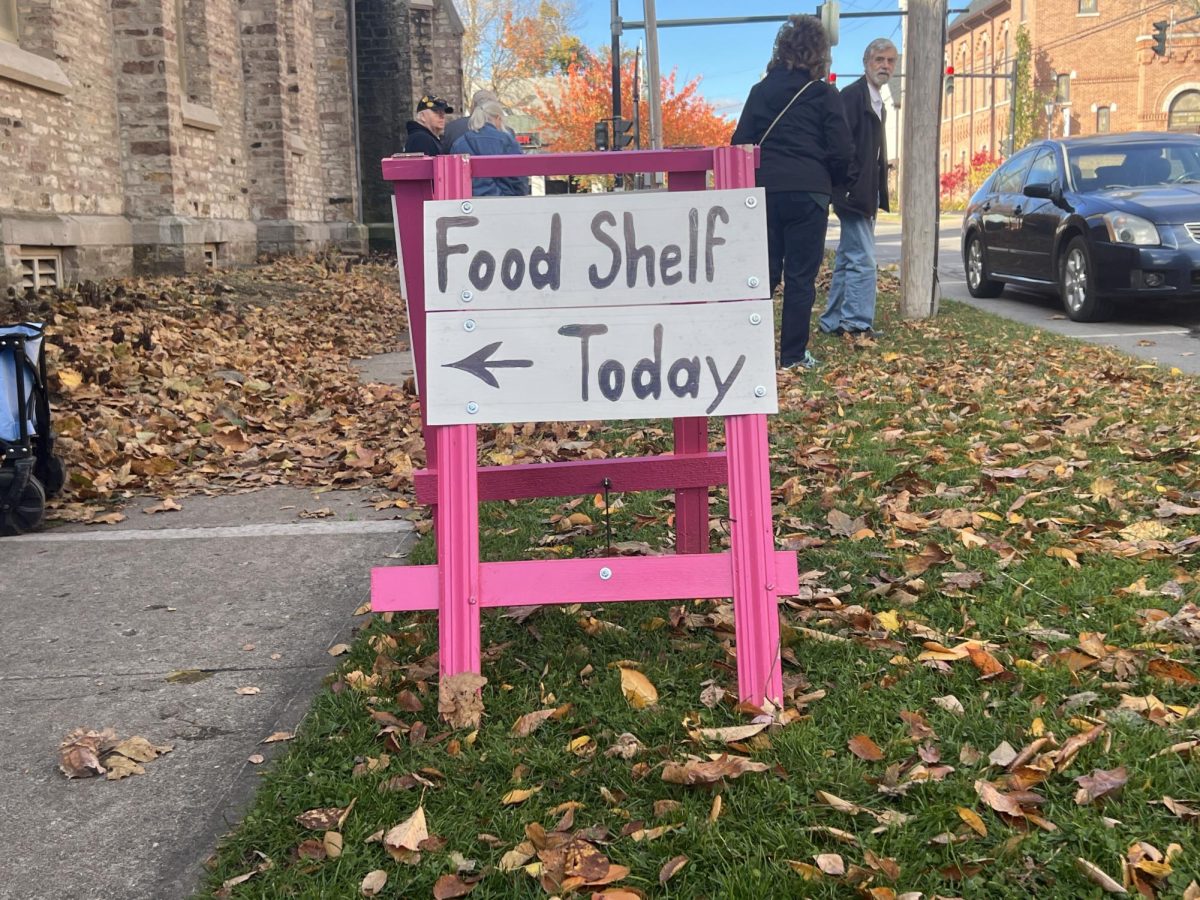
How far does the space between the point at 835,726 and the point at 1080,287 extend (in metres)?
9.41

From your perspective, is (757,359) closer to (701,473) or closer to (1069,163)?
(701,473)

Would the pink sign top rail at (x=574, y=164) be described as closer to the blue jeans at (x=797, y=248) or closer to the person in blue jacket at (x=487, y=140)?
the blue jeans at (x=797, y=248)

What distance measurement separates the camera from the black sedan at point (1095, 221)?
1022 cm

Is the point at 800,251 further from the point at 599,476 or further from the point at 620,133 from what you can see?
the point at 620,133

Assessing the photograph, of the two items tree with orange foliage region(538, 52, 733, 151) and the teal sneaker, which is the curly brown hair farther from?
tree with orange foliage region(538, 52, 733, 151)

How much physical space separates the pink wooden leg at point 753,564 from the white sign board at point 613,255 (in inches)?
14.6

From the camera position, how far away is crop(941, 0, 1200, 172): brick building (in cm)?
5272

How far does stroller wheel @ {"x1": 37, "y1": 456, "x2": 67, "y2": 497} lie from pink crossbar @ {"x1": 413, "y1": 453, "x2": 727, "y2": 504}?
98.7 inches

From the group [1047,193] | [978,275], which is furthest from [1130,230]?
[978,275]

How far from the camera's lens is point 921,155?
440 inches

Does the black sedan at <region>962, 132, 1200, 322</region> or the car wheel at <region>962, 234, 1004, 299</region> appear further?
the car wheel at <region>962, 234, 1004, 299</region>

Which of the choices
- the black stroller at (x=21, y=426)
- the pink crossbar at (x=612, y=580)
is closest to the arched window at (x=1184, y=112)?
the black stroller at (x=21, y=426)

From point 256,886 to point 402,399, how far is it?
5.78m

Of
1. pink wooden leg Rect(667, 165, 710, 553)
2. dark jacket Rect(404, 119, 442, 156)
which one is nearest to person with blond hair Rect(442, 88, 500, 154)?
dark jacket Rect(404, 119, 442, 156)
